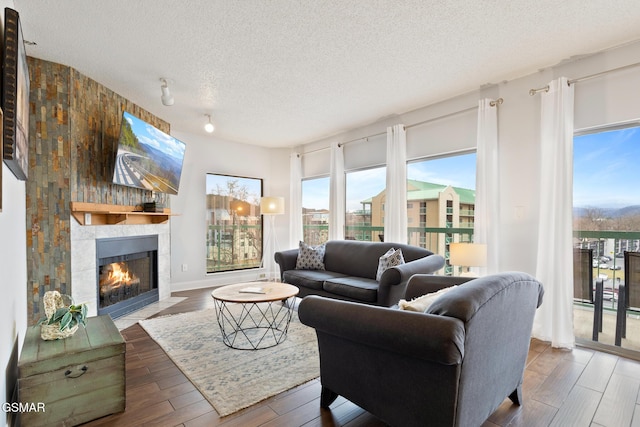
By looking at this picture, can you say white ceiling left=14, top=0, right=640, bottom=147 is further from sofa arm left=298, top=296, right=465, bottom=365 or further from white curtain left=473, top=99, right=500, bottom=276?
sofa arm left=298, top=296, right=465, bottom=365

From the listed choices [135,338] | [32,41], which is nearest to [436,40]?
[32,41]

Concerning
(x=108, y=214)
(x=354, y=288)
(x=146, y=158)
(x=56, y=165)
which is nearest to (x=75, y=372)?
(x=56, y=165)

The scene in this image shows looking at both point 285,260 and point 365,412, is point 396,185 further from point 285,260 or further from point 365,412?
point 365,412

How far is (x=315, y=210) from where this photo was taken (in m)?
6.09

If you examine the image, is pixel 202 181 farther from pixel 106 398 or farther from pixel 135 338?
pixel 106 398

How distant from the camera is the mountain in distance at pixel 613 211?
272cm

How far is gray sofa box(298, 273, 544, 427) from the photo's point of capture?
1310 mm

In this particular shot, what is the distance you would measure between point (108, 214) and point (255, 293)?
6.73ft

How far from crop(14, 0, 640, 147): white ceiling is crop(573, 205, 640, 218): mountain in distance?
54.9 inches

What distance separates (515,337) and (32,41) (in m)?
4.13

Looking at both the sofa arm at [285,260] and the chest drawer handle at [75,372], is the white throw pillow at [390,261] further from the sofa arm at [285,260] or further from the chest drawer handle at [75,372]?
the chest drawer handle at [75,372]

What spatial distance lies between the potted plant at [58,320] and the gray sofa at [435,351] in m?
1.43

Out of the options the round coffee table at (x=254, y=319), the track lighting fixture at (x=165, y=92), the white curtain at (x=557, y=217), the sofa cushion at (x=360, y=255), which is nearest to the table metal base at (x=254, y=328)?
the round coffee table at (x=254, y=319)

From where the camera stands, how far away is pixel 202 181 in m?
5.50
